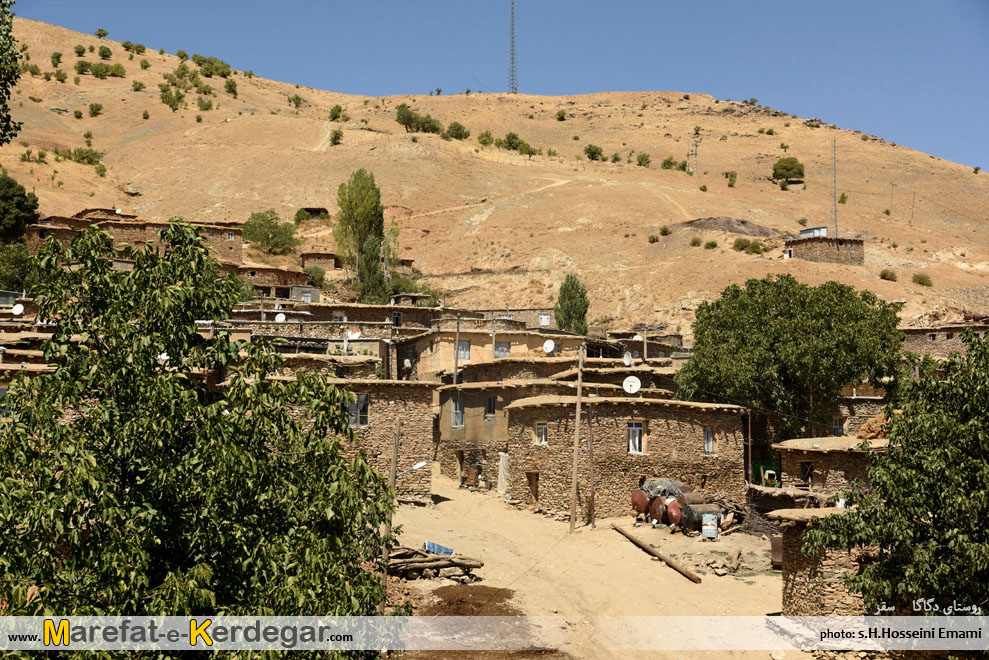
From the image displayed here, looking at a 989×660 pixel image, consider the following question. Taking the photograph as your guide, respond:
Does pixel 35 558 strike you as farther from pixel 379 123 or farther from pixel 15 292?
pixel 379 123

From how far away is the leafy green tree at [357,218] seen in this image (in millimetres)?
77438

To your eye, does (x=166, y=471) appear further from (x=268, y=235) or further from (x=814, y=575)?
(x=268, y=235)

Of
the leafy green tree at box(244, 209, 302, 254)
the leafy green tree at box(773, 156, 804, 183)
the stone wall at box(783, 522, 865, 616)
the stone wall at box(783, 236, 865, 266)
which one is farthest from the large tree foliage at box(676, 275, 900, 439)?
the leafy green tree at box(773, 156, 804, 183)

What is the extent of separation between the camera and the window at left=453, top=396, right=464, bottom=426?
122ft

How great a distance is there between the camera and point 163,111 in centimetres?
12938

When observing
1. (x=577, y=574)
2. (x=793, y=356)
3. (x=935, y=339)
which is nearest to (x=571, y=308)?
(x=935, y=339)

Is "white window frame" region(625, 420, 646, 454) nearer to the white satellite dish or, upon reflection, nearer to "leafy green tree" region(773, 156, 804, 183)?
the white satellite dish

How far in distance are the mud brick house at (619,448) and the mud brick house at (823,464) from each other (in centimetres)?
354

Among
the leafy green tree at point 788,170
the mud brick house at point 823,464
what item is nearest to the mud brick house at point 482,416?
the mud brick house at point 823,464

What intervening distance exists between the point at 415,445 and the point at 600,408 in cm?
641

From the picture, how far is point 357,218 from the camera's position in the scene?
79.3 metres

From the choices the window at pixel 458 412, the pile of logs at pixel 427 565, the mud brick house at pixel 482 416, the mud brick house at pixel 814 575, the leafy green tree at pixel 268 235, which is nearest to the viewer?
the mud brick house at pixel 814 575

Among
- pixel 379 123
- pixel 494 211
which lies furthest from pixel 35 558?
pixel 379 123

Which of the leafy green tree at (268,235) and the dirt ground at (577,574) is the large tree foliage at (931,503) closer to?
the dirt ground at (577,574)
